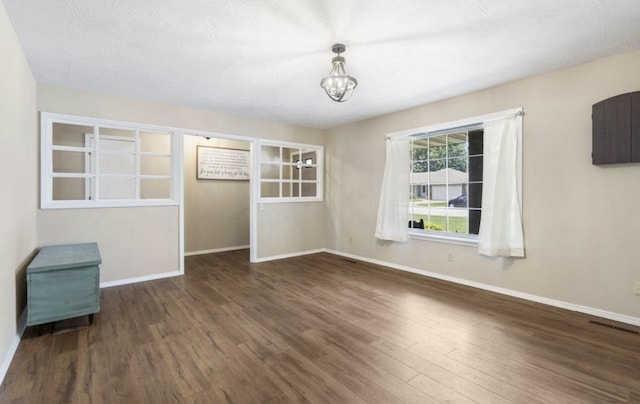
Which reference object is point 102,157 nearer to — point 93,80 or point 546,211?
point 93,80

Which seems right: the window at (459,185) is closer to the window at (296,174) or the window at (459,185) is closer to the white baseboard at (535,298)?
the white baseboard at (535,298)

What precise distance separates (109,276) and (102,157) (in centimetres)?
177

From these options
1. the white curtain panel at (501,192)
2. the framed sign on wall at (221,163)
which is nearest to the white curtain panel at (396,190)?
the white curtain panel at (501,192)

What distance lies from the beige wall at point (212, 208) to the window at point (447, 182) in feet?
11.4

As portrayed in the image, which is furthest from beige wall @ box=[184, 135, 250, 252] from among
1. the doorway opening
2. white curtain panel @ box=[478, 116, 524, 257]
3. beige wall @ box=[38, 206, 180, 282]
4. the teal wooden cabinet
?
white curtain panel @ box=[478, 116, 524, 257]

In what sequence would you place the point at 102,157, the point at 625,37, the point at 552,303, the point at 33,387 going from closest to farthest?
1. the point at 33,387
2. the point at 625,37
3. the point at 552,303
4. the point at 102,157

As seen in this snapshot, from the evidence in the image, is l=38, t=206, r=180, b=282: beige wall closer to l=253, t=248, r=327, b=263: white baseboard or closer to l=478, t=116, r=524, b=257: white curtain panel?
l=253, t=248, r=327, b=263: white baseboard

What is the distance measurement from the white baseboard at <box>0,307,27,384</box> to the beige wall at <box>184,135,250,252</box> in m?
3.04

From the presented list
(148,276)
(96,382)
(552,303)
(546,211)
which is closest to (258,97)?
(148,276)

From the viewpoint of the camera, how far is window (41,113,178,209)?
138 inches

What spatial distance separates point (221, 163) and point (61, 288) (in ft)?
12.2

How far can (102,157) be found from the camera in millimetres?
4367

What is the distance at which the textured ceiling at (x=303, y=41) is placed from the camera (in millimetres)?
2051

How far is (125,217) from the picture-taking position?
153 inches
